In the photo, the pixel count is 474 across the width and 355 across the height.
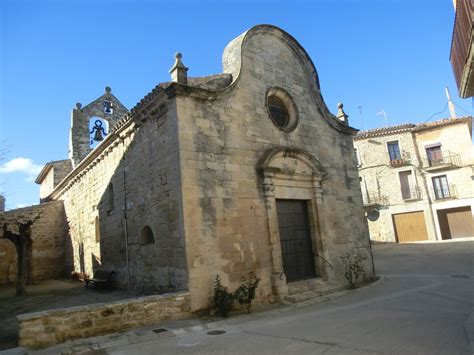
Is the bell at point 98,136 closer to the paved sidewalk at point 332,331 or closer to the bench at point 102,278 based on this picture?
the bench at point 102,278

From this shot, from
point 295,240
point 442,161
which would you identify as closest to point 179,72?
point 295,240

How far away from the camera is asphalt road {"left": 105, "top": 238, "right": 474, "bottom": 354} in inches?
175

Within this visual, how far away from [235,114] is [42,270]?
1273 cm

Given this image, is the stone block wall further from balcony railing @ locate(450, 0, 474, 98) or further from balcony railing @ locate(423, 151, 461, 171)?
balcony railing @ locate(423, 151, 461, 171)

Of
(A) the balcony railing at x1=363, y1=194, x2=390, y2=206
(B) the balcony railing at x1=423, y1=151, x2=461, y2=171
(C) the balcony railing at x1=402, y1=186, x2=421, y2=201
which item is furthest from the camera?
(A) the balcony railing at x1=363, y1=194, x2=390, y2=206

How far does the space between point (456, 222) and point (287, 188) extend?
2131 cm

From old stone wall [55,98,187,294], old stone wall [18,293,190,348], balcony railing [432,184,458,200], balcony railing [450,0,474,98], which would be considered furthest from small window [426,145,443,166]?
old stone wall [18,293,190,348]

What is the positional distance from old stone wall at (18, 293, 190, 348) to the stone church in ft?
1.70

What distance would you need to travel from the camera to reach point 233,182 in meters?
8.08

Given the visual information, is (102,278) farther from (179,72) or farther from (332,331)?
(332,331)

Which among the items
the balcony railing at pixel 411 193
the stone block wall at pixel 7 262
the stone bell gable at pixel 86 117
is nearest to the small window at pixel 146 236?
the stone block wall at pixel 7 262

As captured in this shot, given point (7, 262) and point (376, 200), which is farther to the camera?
point (376, 200)

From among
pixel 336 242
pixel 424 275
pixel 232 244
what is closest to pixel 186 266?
pixel 232 244

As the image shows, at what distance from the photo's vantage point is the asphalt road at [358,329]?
14.6 feet
